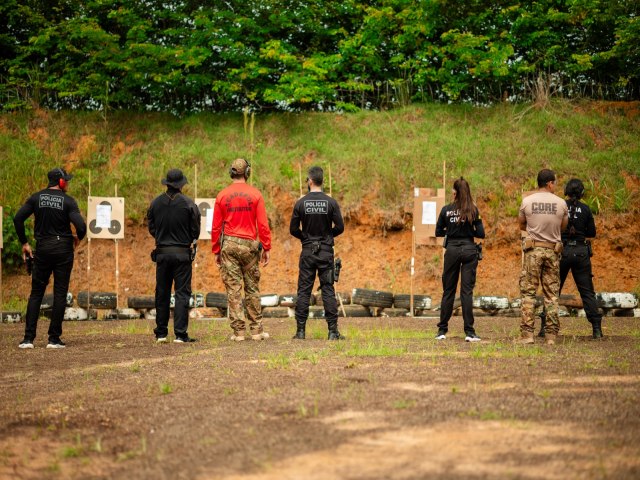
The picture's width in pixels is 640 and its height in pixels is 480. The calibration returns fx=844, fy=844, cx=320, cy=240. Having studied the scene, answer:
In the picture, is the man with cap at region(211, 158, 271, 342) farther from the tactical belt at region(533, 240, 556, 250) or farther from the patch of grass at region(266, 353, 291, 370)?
the tactical belt at region(533, 240, 556, 250)

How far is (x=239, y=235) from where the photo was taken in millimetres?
11484

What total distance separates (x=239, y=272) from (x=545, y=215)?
414cm

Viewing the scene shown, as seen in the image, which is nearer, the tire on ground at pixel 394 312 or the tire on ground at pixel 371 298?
the tire on ground at pixel 371 298

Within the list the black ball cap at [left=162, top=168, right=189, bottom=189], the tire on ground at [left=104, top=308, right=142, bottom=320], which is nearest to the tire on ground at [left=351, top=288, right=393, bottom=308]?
the tire on ground at [left=104, top=308, right=142, bottom=320]

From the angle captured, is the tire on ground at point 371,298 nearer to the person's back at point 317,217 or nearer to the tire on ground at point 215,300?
→ the tire on ground at point 215,300

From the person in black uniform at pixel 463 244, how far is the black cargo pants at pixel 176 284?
3.52 m

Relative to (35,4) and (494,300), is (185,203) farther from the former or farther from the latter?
(35,4)

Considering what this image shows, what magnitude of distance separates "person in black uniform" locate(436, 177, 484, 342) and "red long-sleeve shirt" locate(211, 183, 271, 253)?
8.03 ft

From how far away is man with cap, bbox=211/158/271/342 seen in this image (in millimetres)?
11469

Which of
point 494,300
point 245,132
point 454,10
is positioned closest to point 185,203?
point 494,300

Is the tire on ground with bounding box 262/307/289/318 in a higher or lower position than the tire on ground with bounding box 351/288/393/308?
lower

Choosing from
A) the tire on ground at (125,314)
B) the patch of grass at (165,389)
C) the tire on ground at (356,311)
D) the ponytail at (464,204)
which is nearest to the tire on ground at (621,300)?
the tire on ground at (356,311)

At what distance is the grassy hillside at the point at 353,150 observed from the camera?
904 inches

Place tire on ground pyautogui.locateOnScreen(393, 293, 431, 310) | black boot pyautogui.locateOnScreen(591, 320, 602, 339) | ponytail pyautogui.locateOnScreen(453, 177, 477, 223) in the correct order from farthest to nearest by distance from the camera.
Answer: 1. tire on ground pyautogui.locateOnScreen(393, 293, 431, 310)
2. black boot pyautogui.locateOnScreen(591, 320, 602, 339)
3. ponytail pyautogui.locateOnScreen(453, 177, 477, 223)
